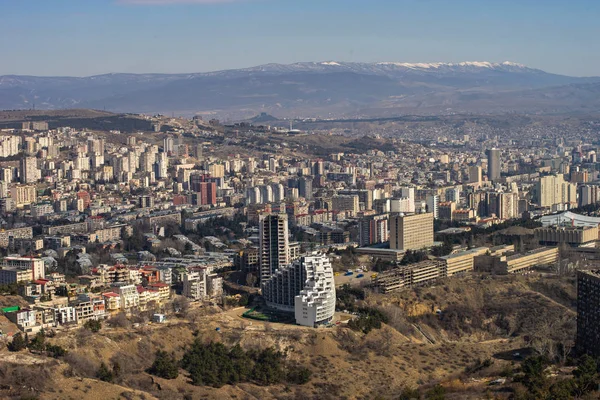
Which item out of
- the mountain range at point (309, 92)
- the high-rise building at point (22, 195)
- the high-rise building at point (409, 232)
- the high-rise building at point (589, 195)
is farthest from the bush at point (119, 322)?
the mountain range at point (309, 92)

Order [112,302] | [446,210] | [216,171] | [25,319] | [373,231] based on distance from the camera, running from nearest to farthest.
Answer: [25,319], [112,302], [373,231], [446,210], [216,171]

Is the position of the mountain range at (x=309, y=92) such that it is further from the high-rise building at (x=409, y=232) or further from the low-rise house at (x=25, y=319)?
the low-rise house at (x=25, y=319)

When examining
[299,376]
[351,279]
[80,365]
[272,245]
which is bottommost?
[299,376]

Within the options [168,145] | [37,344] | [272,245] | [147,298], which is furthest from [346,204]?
[37,344]

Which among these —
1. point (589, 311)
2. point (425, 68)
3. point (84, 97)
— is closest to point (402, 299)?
point (589, 311)

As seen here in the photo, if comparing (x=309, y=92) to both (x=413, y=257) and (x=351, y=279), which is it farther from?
(x=351, y=279)

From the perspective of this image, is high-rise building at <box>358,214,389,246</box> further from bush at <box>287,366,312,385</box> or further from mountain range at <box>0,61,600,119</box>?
mountain range at <box>0,61,600,119</box>
